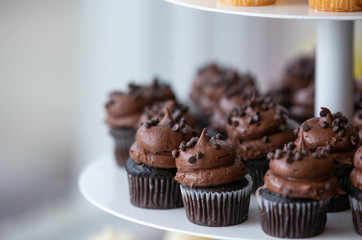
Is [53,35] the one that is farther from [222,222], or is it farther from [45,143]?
[222,222]

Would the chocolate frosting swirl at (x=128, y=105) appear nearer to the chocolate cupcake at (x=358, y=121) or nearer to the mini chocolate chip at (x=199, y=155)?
the mini chocolate chip at (x=199, y=155)

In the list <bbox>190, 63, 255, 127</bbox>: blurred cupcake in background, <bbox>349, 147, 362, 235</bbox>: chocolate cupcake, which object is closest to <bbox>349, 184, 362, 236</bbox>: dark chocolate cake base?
<bbox>349, 147, 362, 235</bbox>: chocolate cupcake

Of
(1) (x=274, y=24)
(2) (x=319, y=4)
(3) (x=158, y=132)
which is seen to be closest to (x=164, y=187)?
(3) (x=158, y=132)

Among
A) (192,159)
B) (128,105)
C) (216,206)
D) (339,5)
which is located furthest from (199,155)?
(128,105)

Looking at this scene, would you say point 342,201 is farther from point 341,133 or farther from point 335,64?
point 335,64

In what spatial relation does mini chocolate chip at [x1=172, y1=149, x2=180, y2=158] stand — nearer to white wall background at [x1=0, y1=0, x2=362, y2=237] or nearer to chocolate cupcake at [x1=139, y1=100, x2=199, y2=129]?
chocolate cupcake at [x1=139, y1=100, x2=199, y2=129]

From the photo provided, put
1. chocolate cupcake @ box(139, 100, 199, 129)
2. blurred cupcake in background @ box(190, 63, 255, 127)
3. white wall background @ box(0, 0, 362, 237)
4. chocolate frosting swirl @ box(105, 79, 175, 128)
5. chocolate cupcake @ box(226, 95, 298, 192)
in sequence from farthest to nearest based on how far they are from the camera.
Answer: white wall background @ box(0, 0, 362, 237)
blurred cupcake in background @ box(190, 63, 255, 127)
chocolate frosting swirl @ box(105, 79, 175, 128)
chocolate cupcake @ box(139, 100, 199, 129)
chocolate cupcake @ box(226, 95, 298, 192)
